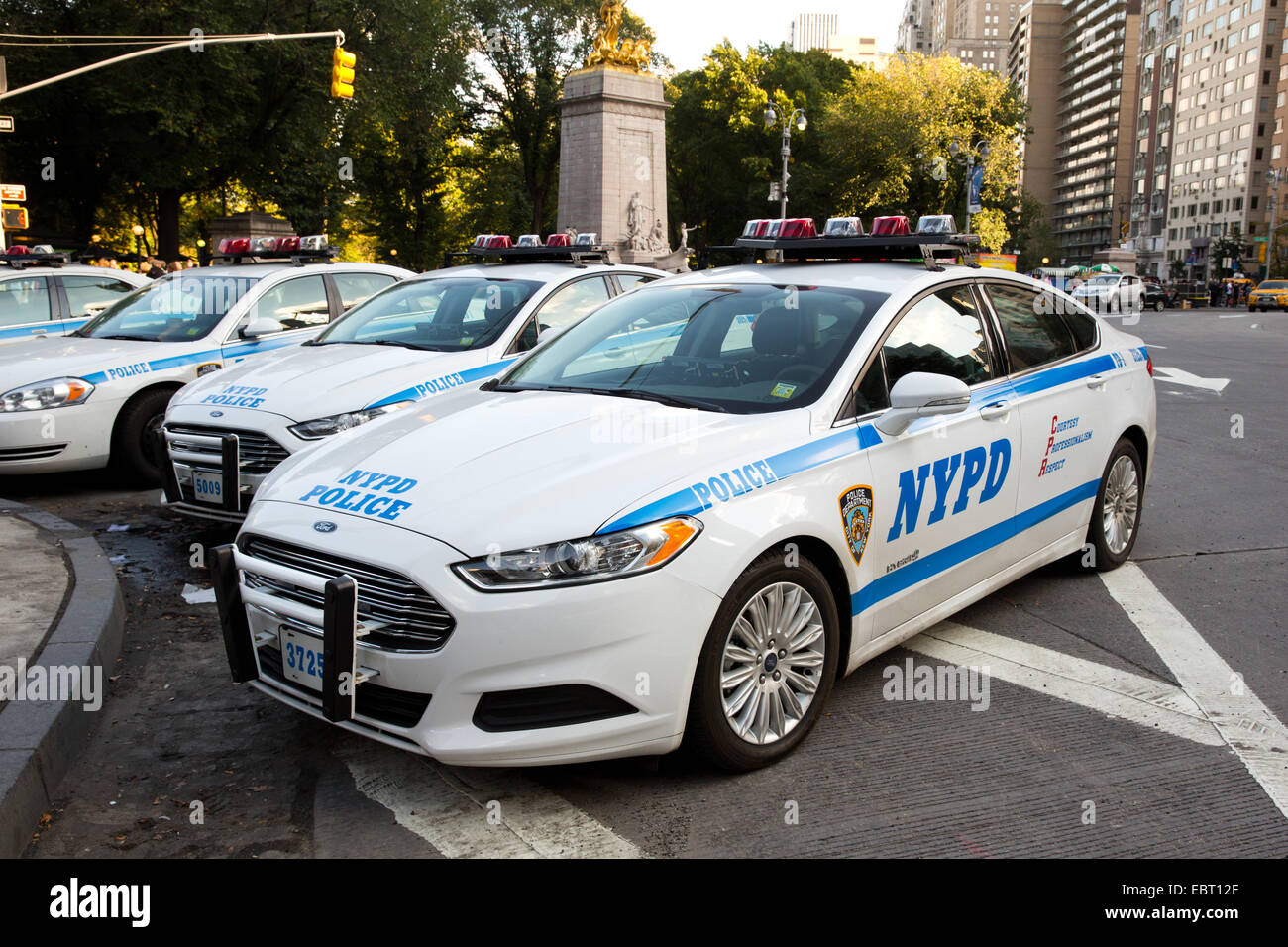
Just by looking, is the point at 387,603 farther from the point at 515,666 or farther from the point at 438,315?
the point at 438,315

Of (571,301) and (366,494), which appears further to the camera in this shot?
(571,301)

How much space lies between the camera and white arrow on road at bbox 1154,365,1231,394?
14.5 metres

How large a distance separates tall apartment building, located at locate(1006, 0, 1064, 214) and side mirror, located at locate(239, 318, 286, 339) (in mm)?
180468

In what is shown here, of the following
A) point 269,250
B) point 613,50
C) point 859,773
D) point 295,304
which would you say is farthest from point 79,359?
point 613,50

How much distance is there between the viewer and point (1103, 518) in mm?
5645

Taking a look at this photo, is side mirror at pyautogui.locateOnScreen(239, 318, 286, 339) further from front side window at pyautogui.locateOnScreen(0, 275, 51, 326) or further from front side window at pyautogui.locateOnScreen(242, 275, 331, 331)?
front side window at pyautogui.locateOnScreen(0, 275, 51, 326)

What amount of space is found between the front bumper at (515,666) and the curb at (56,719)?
3.00ft

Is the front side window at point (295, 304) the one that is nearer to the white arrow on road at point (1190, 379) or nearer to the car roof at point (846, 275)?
the car roof at point (846, 275)

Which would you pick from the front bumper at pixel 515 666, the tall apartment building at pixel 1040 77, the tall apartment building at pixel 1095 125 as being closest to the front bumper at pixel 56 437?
the front bumper at pixel 515 666

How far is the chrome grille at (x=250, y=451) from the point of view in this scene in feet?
19.6

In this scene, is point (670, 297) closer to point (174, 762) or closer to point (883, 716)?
point (883, 716)

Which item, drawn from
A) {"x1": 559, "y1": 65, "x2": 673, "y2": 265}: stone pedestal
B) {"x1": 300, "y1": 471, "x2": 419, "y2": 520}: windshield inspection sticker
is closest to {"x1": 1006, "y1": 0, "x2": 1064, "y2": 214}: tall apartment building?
{"x1": 559, "y1": 65, "x2": 673, "y2": 265}: stone pedestal

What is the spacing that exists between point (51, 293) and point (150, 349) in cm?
302

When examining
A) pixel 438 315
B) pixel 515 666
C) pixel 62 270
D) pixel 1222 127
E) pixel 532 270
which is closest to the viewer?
pixel 515 666
